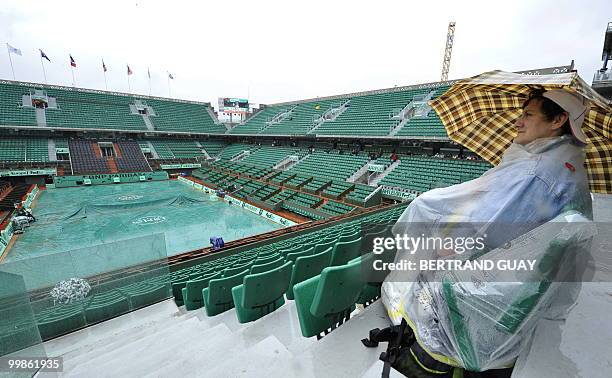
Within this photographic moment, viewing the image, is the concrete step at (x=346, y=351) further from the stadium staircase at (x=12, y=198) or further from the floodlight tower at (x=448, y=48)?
the floodlight tower at (x=448, y=48)

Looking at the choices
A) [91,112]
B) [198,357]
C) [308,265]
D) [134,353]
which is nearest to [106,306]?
[134,353]

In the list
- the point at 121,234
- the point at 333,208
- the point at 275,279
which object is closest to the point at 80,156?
the point at 121,234

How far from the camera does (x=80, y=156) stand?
26156mm

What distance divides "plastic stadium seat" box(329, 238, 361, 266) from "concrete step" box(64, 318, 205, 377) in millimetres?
1860

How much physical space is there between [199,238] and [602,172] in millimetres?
12569

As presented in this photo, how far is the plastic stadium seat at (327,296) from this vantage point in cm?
165

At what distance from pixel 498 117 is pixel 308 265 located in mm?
2408

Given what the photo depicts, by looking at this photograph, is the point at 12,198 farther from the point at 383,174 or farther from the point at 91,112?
the point at 383,174

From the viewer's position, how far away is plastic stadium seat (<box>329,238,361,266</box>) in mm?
2879

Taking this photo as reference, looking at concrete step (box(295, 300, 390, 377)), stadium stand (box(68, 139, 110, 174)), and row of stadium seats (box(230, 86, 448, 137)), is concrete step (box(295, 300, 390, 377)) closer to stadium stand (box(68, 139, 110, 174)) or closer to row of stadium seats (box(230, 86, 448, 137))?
row of stadium seats (box(230, 86, 448, 137))

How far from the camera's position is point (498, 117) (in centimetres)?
227

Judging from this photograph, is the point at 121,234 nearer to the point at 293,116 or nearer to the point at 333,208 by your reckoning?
the point at 333,208

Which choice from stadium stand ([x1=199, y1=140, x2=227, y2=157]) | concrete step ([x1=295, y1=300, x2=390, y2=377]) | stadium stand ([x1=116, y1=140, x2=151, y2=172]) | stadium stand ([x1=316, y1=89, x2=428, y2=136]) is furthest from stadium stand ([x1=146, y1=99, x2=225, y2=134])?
concrete step ([x1=295, y1=300, x2=390, y2=377])

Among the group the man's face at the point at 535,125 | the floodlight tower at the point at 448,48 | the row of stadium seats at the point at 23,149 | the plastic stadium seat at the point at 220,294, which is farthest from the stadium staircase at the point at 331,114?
the floodlight tower at the point at 448,48
